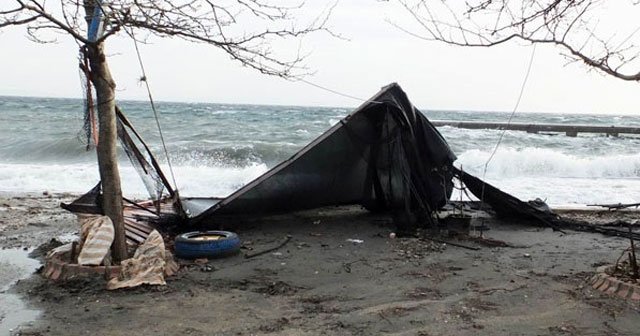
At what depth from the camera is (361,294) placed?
496cm

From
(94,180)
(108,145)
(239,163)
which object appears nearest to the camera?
(108,145)

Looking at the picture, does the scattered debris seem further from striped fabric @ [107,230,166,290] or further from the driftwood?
the driftwood

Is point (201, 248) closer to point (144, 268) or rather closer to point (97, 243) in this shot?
point (144, 268)

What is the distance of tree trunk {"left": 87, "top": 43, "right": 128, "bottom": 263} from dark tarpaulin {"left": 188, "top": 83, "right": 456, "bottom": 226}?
1.77m

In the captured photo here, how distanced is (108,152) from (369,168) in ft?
13.0

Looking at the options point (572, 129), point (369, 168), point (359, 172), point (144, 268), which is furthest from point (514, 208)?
point (572, 129)

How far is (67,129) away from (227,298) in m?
28.5

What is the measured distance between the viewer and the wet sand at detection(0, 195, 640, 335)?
13.6 ft

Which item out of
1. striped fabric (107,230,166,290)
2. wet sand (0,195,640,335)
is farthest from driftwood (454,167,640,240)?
striped fabric (107,230,166,290)

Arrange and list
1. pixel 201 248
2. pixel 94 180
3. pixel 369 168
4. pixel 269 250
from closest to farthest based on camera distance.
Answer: pixel 201 248 → pixel 269 250 → pixel 369 168 → pixel 94 180

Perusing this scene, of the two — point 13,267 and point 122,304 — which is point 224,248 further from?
point 13,267

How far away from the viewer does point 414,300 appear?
15.6 ft

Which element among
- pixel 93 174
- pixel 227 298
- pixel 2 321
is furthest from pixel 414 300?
pixel 93 174

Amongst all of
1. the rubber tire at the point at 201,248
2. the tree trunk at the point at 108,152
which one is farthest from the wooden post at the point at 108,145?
the rubber tire at the point at 201,248
